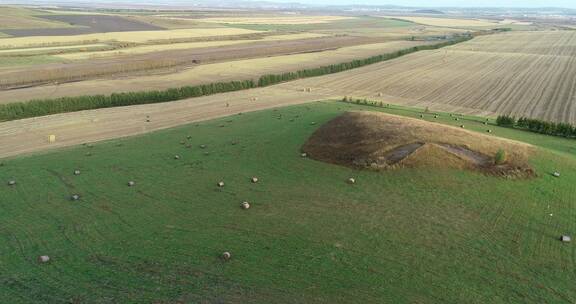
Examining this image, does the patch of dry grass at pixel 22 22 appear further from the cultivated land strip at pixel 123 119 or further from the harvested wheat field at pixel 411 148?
the harvested wheat field at pixel 411 148

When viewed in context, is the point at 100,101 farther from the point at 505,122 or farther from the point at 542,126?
the point at 542,126

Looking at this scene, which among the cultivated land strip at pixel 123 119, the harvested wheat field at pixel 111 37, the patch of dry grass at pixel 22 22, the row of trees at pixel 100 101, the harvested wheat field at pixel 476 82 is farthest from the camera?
the patch of dry grass at pixel 22 22

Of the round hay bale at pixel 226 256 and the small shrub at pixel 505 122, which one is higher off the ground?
the round hay bale at pixel 226 256

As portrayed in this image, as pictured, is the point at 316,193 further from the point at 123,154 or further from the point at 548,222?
the point at 123,154

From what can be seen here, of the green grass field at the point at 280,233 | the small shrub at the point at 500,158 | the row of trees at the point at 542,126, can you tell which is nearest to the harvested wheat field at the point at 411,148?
the small shrub at the point at 500,158

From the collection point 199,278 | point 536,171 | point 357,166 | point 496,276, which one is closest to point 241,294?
point 199,278

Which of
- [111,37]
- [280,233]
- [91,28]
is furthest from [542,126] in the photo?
[91,28]
